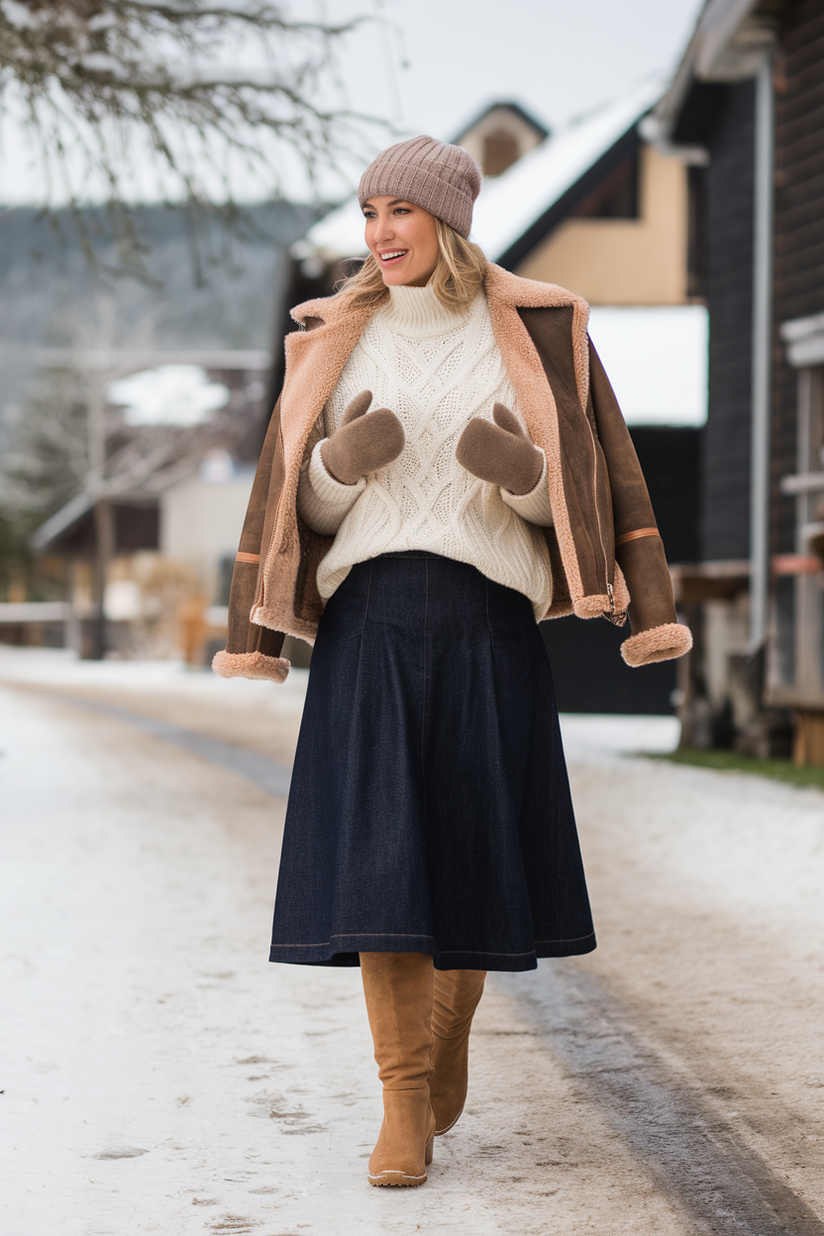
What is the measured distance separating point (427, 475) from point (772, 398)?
9532 mm

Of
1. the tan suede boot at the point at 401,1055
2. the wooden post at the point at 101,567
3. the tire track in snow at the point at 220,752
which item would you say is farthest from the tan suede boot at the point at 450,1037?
the wooden post at the point at 101,567

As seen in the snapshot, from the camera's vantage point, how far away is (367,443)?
2.70 m

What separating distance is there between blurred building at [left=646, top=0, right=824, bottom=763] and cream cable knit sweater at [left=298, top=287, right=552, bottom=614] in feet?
23.6

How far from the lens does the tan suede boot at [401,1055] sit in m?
2.69

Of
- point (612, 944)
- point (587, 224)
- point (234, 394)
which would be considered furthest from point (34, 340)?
point (612, 944)

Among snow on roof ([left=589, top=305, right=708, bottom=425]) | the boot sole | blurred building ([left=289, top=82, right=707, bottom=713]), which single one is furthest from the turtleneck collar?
snow on roof ([left=589, top=305, right=708, bottom=425])

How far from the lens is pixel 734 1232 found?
2.47 metres

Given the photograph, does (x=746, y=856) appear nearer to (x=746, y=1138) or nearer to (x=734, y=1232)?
(x=746, y=1138)

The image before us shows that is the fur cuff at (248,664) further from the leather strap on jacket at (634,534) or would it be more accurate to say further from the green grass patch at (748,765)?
the green grass patch at (748,765)

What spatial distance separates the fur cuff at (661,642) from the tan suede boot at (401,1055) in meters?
0.69

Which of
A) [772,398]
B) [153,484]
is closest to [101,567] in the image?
[153,484]

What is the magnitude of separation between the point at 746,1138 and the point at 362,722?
1.10 meters

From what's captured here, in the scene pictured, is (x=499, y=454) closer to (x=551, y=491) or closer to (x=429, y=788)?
(x=551, y=491)

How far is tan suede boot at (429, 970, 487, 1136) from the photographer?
2926mm
